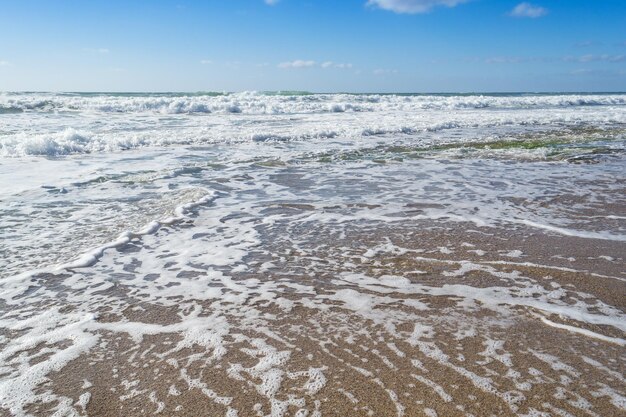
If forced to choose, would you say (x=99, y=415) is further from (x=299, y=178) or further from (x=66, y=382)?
(x=299, y=178)

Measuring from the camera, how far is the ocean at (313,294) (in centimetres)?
251

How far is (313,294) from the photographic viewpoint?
372 cm

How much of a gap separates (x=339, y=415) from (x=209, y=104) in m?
Result: 30.2

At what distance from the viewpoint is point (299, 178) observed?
8594 millimetres

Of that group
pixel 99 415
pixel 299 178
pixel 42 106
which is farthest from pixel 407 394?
pixel 42 106

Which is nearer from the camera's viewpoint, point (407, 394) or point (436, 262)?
point (407, 394)

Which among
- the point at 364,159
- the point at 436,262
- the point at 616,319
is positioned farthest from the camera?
the point at 364,159

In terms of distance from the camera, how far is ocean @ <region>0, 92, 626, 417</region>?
2.51 metres

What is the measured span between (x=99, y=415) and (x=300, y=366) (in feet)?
3.33

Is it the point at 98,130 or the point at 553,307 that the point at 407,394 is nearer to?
the point at 553,307

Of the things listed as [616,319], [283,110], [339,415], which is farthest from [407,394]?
[283,110]

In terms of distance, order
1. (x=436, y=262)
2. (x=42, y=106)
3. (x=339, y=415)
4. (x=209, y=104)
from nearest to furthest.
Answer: (x=339, y=415) < (x=436, y=262) < (x=42, y=106) < (x=209, y=104)

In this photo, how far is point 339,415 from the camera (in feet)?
7.58

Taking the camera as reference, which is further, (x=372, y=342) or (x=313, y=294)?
(x=313, y=294)
